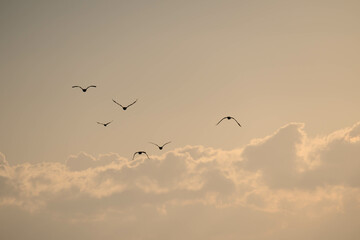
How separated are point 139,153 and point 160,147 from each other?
703 centimetres

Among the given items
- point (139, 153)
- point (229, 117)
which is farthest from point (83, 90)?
point (229, 117)

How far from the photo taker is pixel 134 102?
103 metres

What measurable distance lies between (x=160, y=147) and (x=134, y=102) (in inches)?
960

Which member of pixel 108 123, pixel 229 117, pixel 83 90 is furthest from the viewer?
pixel 108 123

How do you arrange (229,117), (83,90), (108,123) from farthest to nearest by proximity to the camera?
(108,123) → (83,90) → (229,117)

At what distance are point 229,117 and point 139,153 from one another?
31.6 meters

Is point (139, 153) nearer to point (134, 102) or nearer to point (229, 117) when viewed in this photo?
point (134, 102)

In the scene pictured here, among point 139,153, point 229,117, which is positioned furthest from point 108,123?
point 229,117

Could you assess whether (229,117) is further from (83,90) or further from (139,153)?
(83,90)

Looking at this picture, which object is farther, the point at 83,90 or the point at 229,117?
the point at 83,90

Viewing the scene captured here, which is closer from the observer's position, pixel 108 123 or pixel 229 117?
pixel 229 117

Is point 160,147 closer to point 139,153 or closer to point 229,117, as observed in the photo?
point 139,153

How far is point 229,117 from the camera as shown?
10125 centimetres

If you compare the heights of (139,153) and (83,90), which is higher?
(83,90)
